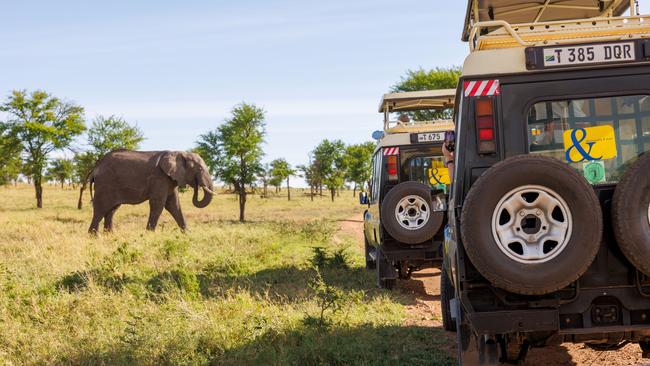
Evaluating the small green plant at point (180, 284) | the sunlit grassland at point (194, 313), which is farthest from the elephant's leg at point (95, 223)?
the small green plant at point (180, 284)

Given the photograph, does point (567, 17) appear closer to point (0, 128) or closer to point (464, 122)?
point (464, 122)

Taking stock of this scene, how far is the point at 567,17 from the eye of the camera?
8.29m

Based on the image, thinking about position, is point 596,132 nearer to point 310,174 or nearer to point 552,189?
point 552,189

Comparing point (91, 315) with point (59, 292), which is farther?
point (59, 292)

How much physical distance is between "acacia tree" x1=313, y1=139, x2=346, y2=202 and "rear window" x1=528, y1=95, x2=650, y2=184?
59.1 m

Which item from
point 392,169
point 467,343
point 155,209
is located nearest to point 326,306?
point 467,343

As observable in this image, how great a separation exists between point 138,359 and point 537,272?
3.78 meters

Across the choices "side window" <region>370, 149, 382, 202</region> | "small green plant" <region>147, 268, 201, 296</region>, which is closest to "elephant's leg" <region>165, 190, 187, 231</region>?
"small green plant" <region>147, 268, 201, 296</region>

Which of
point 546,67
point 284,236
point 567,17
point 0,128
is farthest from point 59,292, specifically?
point 0,128

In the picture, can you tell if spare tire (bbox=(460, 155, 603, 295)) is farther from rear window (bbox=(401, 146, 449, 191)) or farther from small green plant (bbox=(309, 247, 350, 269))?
small green plant (bbox=(309, 247, 350, 269))

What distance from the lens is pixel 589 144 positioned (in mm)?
3994

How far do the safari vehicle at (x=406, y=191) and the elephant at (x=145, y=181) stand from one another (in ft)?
34.5

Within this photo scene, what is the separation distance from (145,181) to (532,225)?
17680mm

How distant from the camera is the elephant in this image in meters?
19.5
